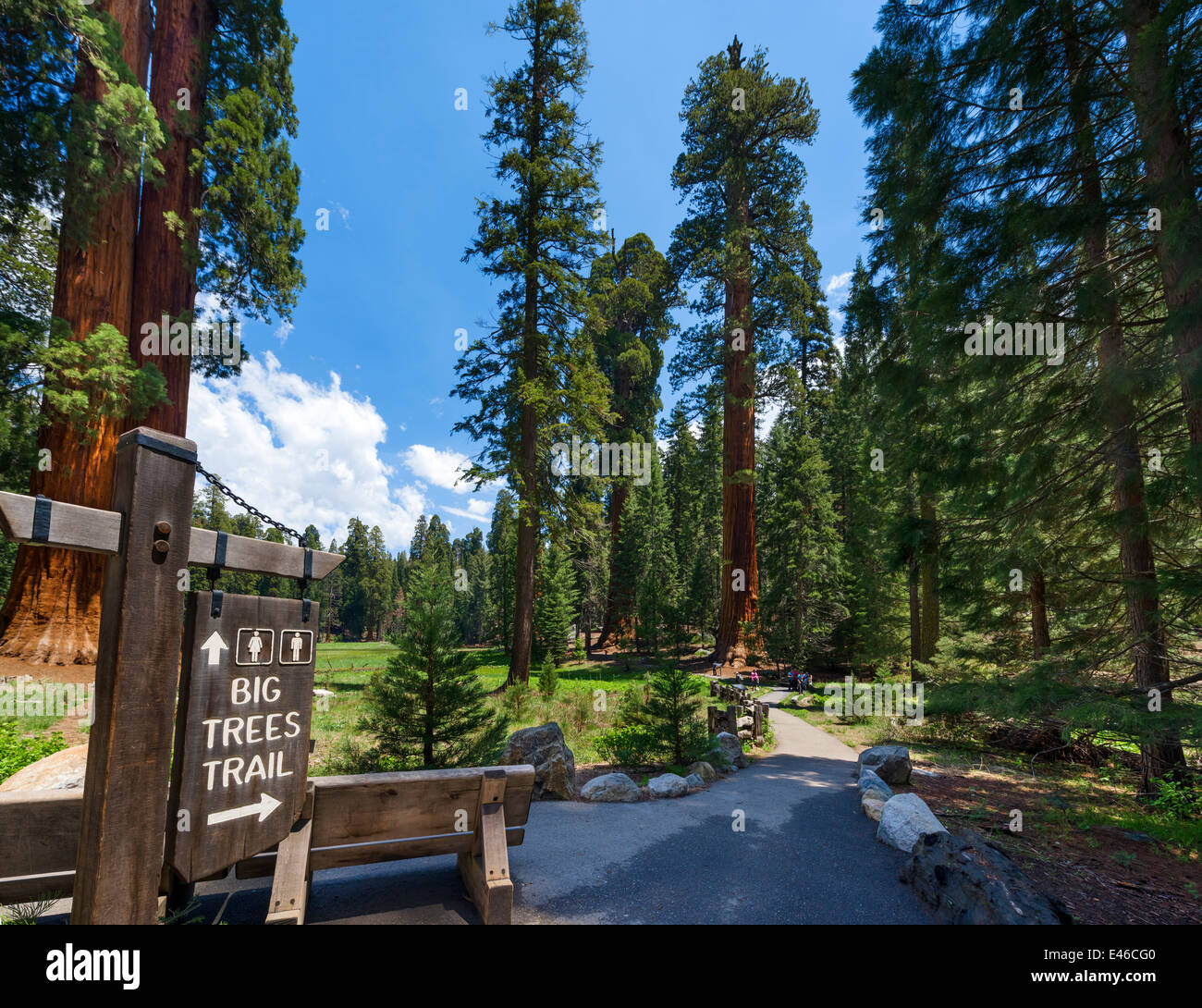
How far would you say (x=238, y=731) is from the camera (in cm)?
266

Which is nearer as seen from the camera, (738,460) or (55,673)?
(55,673)

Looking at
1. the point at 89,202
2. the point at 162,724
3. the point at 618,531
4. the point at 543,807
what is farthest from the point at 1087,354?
the point at 618,531

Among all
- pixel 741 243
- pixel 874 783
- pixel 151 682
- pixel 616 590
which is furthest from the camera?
pixel 616 590

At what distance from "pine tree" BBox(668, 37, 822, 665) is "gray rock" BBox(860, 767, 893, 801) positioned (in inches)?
465

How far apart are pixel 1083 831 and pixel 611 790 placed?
16.5 feet

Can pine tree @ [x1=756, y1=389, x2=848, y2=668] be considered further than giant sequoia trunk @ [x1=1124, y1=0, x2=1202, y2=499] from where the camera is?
Yes

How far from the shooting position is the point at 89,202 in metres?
7.76

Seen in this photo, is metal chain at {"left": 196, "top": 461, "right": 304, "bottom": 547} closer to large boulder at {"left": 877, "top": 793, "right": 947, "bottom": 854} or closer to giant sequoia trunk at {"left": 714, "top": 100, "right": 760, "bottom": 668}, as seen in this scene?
large boulder at {"left": 877, "top": 793, "right": 947, "bottom": 854}

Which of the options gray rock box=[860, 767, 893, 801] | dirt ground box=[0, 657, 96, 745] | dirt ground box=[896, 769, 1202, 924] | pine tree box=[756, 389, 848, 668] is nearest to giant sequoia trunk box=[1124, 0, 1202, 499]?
dirt ground box=[896, 769, 1202, 924]

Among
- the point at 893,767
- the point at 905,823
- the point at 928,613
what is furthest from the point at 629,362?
the point at 905,823

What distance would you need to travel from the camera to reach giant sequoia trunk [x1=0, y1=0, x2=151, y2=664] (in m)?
7.73

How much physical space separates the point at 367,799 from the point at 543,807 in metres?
3.19

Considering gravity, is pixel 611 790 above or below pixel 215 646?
below

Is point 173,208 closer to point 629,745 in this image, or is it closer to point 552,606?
point 629,745
